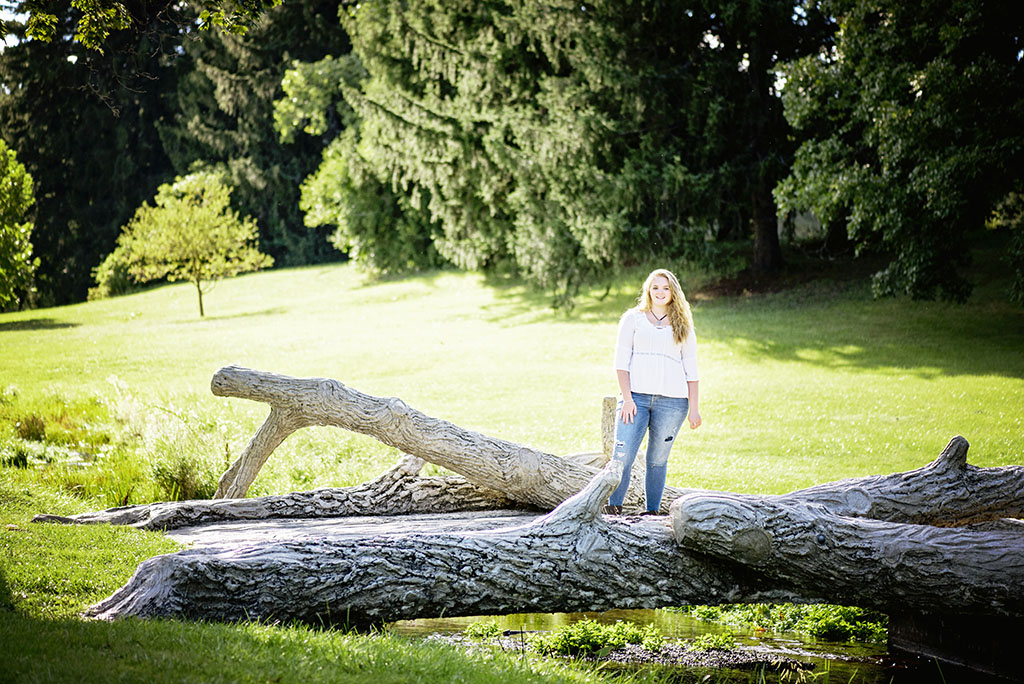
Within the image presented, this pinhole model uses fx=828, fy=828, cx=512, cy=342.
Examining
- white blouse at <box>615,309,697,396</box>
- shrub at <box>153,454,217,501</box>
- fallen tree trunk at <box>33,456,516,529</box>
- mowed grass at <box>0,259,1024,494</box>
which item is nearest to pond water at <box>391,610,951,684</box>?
fallen tree trunk at <box>33,456,516,529</box>

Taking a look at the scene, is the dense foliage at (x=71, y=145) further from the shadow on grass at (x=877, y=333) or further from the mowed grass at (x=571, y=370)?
the shadow on grass at (x=877, y=333)

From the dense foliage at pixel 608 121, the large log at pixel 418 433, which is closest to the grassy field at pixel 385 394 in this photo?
the large log at pixel 418 433

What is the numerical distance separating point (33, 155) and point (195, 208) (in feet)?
35.4

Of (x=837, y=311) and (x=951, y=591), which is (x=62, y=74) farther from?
(x=837, y=311)

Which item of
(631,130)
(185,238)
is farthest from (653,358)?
(185,238)

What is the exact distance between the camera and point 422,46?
86.0 ft

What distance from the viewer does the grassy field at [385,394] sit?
167 inches

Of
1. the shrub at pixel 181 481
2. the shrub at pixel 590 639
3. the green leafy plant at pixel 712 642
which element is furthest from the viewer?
the shrub at pixel 181 481

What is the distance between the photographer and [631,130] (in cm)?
2350

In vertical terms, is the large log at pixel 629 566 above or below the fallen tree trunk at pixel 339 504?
above

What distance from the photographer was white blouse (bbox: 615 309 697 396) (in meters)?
6.50

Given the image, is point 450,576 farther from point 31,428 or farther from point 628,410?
point 31,428

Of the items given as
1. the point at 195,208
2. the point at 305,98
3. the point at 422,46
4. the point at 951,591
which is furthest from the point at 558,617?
the point at 305,98

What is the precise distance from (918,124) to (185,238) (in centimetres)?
2224
